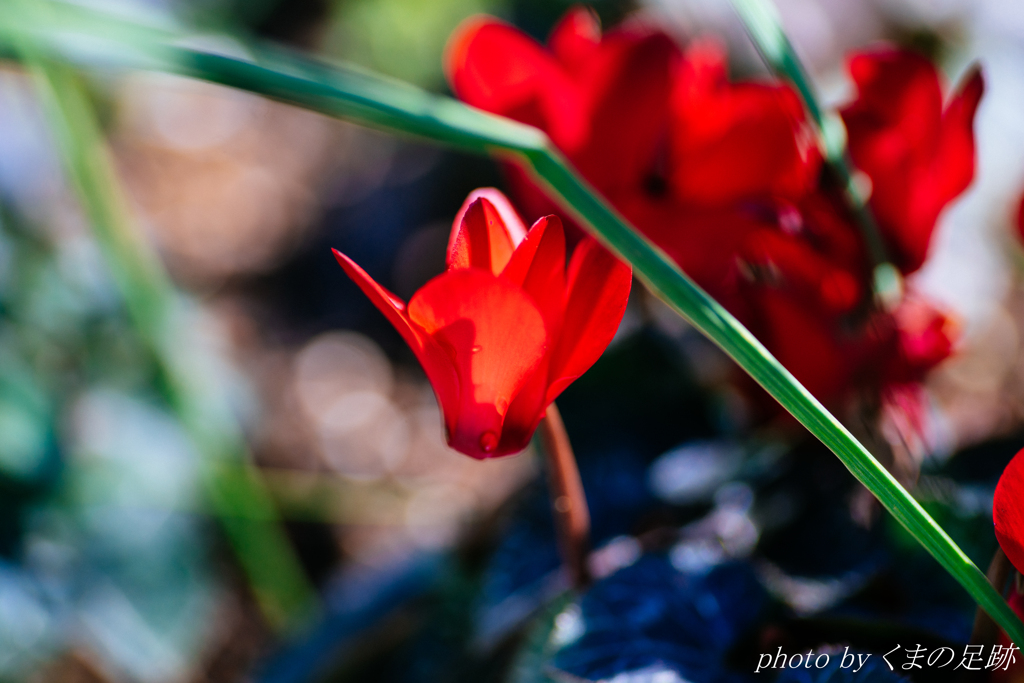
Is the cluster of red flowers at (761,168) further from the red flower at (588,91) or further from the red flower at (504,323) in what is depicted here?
the red flower at (504,323)

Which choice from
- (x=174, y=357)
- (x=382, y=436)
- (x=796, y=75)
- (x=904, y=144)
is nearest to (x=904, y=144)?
(x=904, y=144)

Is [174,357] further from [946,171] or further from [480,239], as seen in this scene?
[946,171]

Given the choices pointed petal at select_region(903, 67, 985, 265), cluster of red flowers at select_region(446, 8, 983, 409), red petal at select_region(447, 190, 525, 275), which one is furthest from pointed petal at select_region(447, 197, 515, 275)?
pointed petal at select_region(903, 67, 985, 265)

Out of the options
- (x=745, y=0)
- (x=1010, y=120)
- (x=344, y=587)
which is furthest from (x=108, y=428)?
(x=1010, y=120)

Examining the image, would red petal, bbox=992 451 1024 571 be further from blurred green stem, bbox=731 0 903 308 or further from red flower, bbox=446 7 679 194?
red flower, bbox=446 7 679 194

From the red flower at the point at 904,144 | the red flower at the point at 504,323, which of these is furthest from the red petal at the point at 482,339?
the red flower at the point at 904,144

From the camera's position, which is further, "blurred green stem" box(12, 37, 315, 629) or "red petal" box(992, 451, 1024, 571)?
"blurred green stem" box(12, 37, 315, 629)
